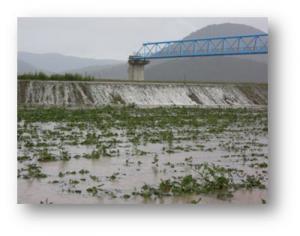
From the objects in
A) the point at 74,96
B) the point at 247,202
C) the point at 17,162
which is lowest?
the point at 247,202

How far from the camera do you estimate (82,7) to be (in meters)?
6.01

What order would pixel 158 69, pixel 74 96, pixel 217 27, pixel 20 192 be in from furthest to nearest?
pixel 74 96 → pixel 158 69 → pixel 217 27 → pixel 20 192

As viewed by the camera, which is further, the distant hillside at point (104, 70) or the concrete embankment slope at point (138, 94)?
the concrete embankment slope at point (138, 94)

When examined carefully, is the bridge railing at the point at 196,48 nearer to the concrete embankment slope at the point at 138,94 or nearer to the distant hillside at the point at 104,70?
the distant hillside at the point at 104,70

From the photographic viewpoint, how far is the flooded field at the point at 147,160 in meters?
5.92

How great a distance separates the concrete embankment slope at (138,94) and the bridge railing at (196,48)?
514mm

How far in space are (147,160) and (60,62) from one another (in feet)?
5.40

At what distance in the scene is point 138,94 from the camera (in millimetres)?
11211

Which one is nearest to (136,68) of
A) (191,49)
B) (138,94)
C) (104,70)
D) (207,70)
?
(104,70)

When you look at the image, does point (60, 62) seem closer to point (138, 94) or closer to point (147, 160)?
point (147, 160)

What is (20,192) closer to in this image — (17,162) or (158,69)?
(17,162)

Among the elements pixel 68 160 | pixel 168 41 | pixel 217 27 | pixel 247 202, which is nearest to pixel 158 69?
pixel 168 41

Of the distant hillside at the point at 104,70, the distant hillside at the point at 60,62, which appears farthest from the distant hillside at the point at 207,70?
the distant hillside at the point at 60,62

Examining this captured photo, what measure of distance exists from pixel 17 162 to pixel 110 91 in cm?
591
